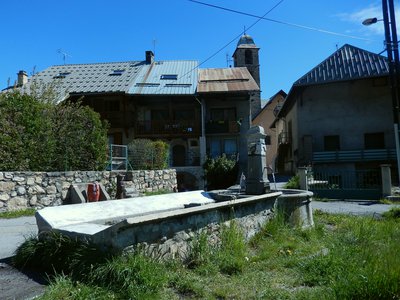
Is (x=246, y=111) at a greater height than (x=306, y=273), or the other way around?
(x=246, y=111)

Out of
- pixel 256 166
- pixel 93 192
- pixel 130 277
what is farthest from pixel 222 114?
pixel 130 277

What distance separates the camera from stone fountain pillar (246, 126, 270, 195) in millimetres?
8555

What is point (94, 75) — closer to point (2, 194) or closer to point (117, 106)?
point (117, 106)

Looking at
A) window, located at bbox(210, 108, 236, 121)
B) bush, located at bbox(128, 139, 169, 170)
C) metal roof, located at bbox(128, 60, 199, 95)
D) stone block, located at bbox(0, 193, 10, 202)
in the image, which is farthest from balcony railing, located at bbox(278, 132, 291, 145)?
stone block, located at bbox(0, 193, 10, 202)

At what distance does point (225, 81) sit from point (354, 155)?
12.3 meters

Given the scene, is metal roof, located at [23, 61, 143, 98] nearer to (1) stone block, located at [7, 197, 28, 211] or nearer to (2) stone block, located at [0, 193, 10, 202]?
(1) stone block, located at [7, 197, 28, 211]

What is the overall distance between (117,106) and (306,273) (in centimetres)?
2792

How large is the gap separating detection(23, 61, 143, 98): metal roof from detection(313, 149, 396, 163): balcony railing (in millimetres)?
15254

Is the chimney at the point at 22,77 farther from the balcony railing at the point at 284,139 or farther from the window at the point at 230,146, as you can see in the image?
the balcony railing at the point at 284,139

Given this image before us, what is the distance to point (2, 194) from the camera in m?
10.5

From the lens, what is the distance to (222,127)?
30453 millimetres

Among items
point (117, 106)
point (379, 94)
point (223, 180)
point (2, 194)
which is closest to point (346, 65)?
point (379, 94)

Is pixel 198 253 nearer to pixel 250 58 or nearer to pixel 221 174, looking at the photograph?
pixel 221 174

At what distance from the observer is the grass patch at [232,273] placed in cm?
360
